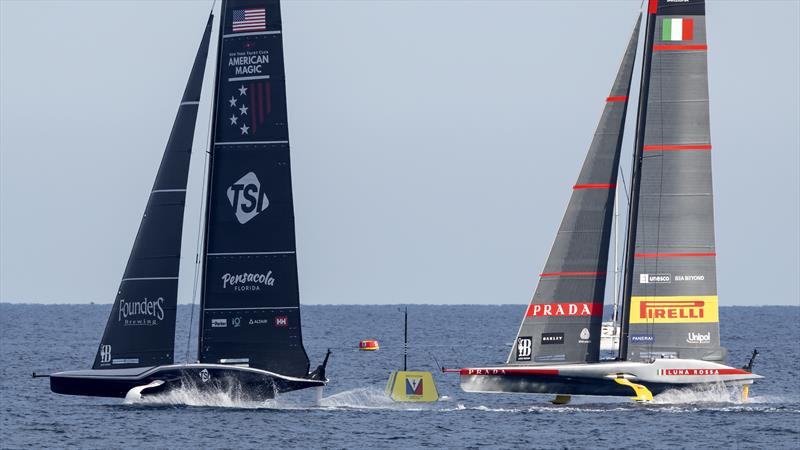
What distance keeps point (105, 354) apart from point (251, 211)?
479cm

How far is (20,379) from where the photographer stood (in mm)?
54406

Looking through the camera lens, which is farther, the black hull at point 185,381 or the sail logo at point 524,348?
the sail logo at point 524,348

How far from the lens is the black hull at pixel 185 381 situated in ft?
120

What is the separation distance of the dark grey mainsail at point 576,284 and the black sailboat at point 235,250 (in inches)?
237

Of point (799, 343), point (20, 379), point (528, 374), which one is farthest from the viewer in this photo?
point (799, 343)

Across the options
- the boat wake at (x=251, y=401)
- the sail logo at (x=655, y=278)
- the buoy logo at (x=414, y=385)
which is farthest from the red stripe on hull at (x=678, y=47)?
the boat wake at (x=251, y=401)

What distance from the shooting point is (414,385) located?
40781mm

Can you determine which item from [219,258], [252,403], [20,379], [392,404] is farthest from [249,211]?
[20,379]

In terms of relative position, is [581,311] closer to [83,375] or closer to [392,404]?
[392,404]

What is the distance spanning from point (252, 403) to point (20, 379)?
1971cm

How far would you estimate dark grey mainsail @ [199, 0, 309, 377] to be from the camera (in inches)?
1457

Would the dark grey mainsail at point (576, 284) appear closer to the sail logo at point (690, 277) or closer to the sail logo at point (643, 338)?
the sail logo at point (643, 338)

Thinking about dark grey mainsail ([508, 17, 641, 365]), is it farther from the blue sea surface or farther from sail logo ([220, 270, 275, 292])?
sail logo ([220, 270, 275, 292])

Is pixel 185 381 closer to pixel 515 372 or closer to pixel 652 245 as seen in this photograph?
pixel 515 372
